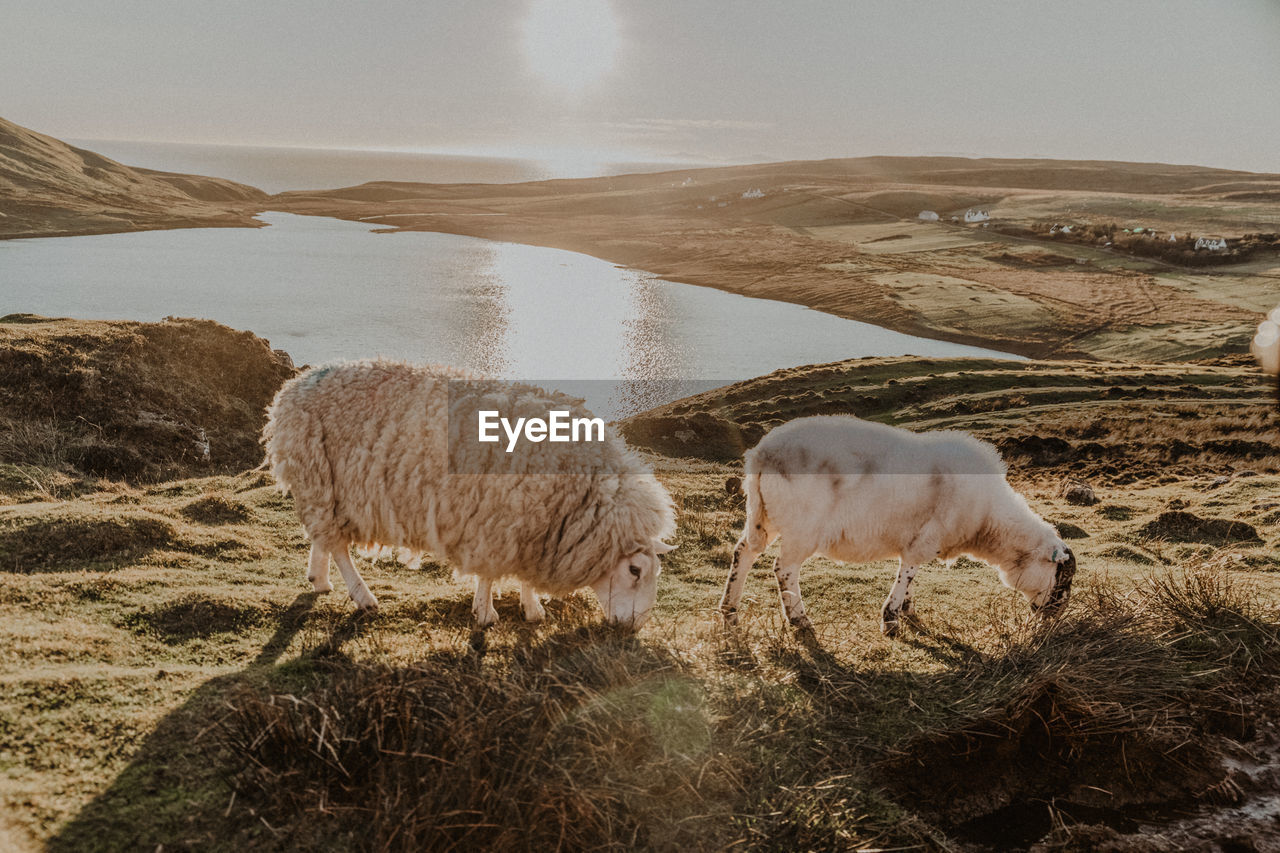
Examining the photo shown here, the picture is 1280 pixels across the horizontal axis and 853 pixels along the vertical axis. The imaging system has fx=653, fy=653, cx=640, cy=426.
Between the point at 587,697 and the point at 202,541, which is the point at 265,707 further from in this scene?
the point at 202,541

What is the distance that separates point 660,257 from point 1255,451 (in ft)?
279

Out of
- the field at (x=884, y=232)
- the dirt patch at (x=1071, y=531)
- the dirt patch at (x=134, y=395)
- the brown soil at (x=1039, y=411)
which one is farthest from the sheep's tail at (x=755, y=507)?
the field at (x=884, y=232)

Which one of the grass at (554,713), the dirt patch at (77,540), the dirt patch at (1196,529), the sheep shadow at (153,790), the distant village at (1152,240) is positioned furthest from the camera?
the distant village at (1152,240)

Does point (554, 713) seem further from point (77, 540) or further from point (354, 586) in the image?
point (77, 540)

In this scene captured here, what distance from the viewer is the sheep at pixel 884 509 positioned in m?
7.57

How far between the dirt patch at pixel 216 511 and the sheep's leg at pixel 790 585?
814 cm

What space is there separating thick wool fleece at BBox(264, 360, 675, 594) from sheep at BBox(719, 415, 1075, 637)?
1413 mm

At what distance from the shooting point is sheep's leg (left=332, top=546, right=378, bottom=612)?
7277 millimetres

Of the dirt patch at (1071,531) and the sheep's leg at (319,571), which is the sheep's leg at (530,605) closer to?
the sheep's leg at (319,571)

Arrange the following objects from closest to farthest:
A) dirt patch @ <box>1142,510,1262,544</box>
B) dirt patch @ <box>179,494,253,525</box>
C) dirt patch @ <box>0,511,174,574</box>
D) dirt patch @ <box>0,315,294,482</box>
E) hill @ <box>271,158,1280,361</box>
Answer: dirt patch @ <box>0,511,174,574</box>, dirt patch @ <box>179,494,253,525</box>, dirt patch @ <box>1142,510,1262,544</box>, dirt patch @ <box>0,315,294,482</box>, hill @ <box>271,158,1280,361</box>

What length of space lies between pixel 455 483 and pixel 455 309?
51.6 m

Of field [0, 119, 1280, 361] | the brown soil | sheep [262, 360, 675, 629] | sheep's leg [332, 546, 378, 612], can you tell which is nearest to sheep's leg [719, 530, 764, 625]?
sheep [262, 360, 675, 629]

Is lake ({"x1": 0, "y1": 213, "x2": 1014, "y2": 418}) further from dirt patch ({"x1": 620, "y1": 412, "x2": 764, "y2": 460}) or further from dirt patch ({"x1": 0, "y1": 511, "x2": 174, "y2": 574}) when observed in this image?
dirt patch ({"x1": 0, "y1": 511, "x2": 174, "y2": 574})

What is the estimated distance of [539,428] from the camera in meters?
7.05
